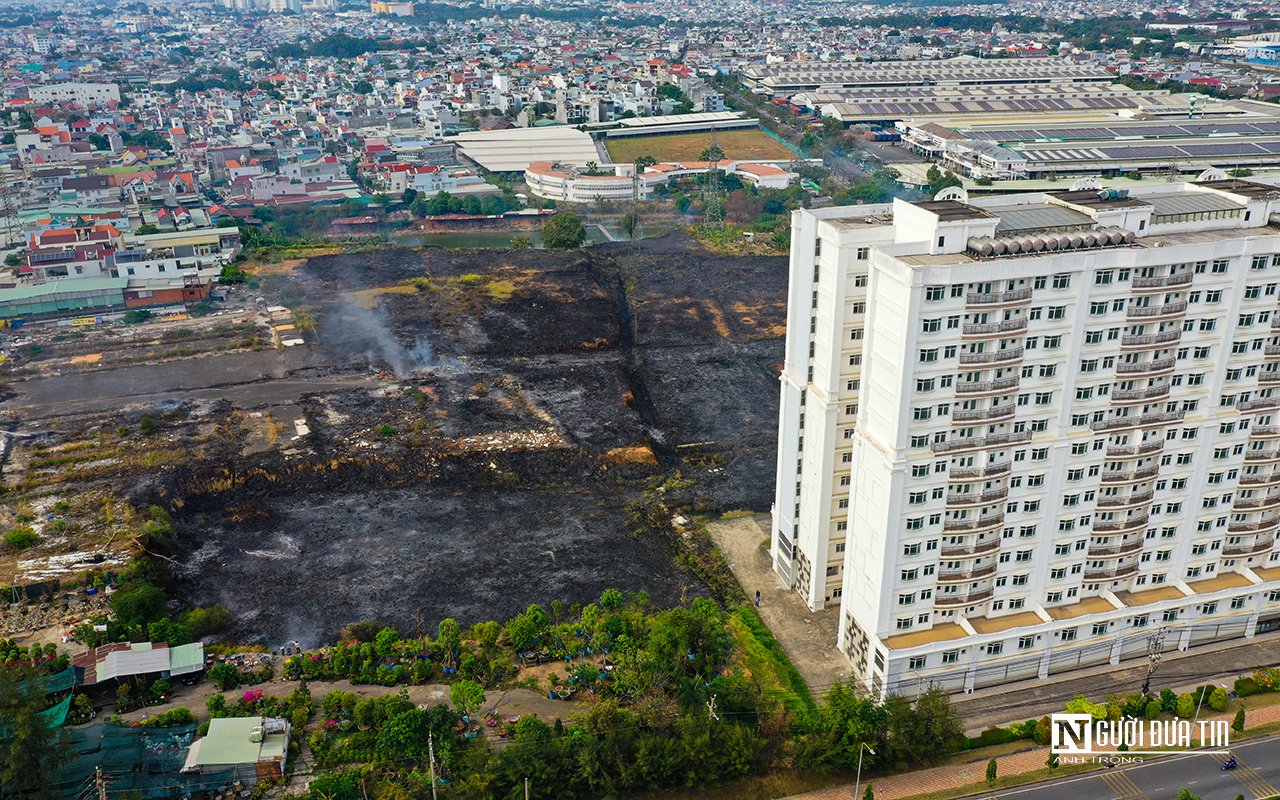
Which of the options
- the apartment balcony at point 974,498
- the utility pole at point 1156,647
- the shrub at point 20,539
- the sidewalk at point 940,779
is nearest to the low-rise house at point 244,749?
the sidewalk at point 940,779

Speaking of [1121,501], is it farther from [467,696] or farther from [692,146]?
[692,146]

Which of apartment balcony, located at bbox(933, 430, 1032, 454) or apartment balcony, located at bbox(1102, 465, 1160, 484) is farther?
apartment balcony, located at bbox(1102, 465, 1160, 484)

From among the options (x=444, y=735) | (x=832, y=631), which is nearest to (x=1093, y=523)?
(x=832, y=631)

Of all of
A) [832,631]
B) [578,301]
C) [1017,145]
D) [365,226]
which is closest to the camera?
[832,631]

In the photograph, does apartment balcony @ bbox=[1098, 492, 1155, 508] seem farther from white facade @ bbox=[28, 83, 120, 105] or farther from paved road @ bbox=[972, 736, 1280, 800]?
white facade @ bbox=[28, 83, 120, 105]

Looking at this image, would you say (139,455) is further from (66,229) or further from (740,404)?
(66,229)

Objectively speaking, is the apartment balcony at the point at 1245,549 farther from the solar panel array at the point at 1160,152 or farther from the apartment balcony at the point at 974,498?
the solar panel array at the point at 1160,152

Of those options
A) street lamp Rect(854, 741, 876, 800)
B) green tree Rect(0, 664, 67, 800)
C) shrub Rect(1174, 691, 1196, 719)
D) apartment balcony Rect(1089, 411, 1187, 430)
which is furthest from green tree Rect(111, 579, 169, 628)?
shrub Rect(1174, 691, 1196, 719)
